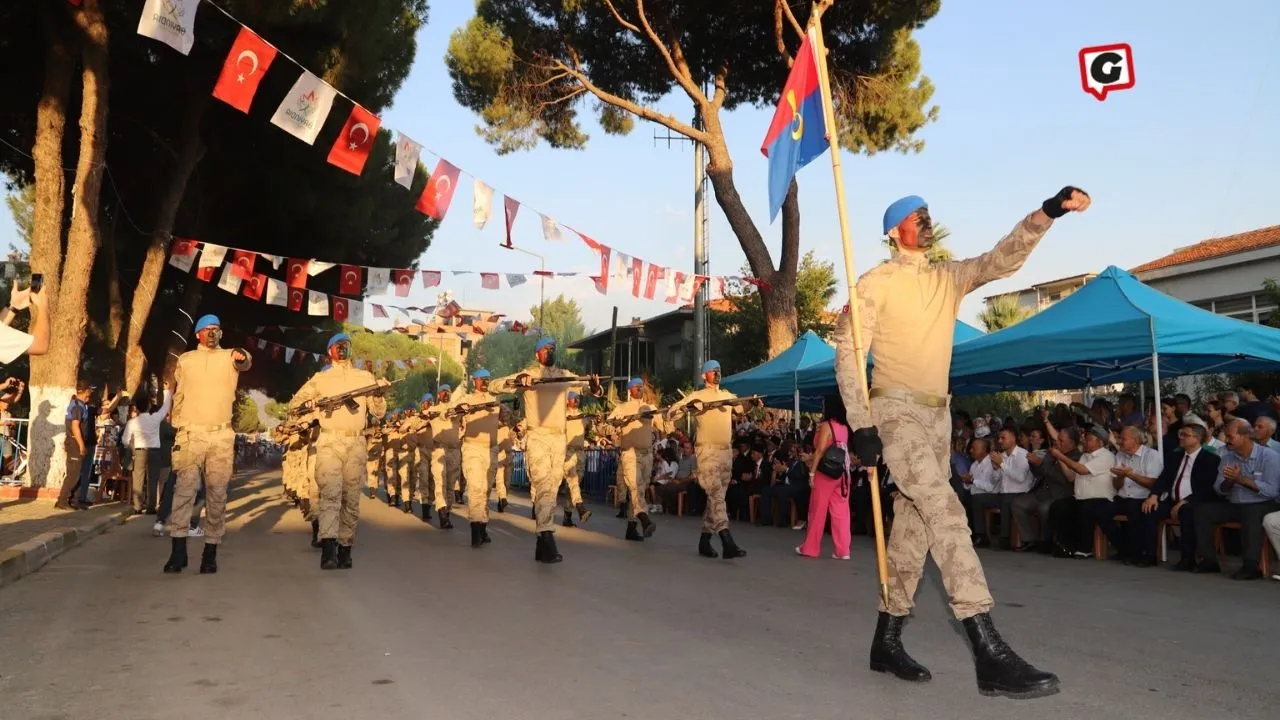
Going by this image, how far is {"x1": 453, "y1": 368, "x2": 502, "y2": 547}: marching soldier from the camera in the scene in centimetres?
1205

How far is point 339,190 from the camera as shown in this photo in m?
25.7

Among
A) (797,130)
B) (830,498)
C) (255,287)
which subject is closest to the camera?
(797,130)

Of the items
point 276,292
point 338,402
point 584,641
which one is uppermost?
point 276,292

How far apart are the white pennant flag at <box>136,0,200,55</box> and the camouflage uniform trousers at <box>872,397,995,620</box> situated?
10.2 m

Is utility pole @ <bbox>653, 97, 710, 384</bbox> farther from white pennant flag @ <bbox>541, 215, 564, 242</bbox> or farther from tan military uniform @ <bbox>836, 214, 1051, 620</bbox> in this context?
tan military uniform @ <bbox>836, 214, 1051, 620</bbox>

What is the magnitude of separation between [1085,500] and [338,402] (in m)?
8.13

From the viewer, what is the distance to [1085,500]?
37.1 feet

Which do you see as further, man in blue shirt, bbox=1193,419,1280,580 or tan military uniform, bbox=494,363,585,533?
tan military uniform, bbox=494,363,585,533

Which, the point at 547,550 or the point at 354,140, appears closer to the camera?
the point at 547,550

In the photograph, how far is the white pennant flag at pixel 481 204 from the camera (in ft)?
55.6

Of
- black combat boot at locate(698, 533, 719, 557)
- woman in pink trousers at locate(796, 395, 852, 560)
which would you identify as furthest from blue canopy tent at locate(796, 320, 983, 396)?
black combat boot at locate(698, 533, 719, 557)

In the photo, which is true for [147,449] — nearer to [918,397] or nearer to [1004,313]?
[918,397]

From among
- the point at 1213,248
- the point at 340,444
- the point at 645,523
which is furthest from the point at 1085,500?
the point at 1213,248

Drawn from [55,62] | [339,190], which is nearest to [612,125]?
[339,190]
